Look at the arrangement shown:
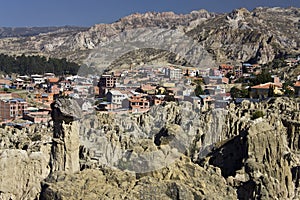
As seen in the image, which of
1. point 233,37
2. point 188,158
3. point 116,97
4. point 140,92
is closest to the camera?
point 188,158

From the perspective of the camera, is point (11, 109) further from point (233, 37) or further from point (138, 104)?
point (233, 37)

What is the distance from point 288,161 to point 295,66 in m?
37.2

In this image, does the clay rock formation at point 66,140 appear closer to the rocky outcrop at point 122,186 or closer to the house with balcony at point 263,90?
the rocky outcrop at point 122,186

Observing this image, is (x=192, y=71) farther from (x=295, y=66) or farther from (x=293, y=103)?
(x=295, y=66)

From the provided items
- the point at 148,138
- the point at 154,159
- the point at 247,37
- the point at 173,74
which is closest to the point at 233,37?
the point at 247,37

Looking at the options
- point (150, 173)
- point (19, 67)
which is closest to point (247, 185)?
point (150, 173)

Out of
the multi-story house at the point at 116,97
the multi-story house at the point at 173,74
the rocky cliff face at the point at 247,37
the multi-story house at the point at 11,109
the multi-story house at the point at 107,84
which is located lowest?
the multi-story house at the point at 11,109

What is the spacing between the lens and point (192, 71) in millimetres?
31391

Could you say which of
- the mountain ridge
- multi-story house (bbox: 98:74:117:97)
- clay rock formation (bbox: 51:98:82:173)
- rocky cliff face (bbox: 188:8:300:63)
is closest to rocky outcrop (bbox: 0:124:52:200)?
clay rock formation (bbox: 51:98:82:173)

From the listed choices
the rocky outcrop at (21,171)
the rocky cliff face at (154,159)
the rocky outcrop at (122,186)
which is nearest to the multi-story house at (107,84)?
the rocky cliff face at (154,159)

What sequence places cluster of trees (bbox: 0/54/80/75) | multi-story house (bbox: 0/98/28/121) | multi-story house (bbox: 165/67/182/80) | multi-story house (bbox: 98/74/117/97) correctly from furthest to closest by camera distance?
cluster of trees (bbox: 0/54/80/75)
multi-story house (bbox: 0/98/28/121)
multi-story house (bbox: 98/74/117/97)
multi-story house (bbox: 165/67/182/80)

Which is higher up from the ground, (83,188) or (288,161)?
(83,188)

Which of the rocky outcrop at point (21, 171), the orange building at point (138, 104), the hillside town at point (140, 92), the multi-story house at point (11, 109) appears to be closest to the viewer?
the rocky outcrop at point (21, 171)

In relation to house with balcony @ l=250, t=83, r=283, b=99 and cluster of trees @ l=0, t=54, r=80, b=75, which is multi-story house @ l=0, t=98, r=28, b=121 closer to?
house with balcony @ l=250, t=83, r=283, b=99
